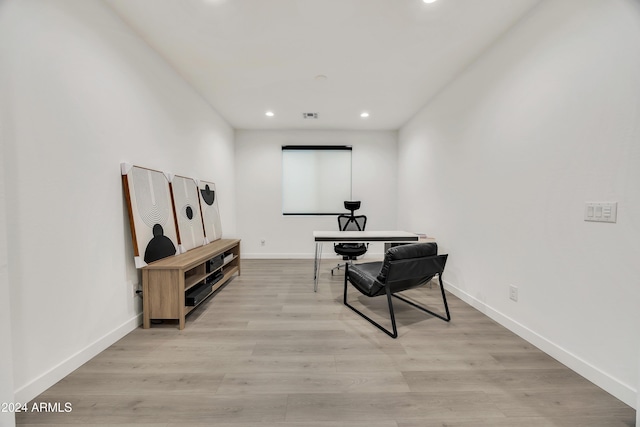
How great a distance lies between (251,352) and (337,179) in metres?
4.00

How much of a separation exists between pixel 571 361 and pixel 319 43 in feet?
11.1

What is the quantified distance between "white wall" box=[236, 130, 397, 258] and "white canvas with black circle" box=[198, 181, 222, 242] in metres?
1.26

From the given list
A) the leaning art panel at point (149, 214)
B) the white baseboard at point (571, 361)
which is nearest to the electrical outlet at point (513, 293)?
the white baseboard at point (571, 361)

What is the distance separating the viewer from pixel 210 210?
12.5 feet

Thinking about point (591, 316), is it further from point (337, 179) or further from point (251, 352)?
point (337, 179)

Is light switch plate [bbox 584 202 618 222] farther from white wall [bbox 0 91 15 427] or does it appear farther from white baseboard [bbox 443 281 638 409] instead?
white wall [bbox 0 91 15 427]

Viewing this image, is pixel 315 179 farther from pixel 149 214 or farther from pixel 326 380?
pixel 326 380

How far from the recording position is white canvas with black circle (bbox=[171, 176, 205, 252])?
2.90 meters

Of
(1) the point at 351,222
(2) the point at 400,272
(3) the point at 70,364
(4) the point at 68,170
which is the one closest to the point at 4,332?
(3) the point at 70,364

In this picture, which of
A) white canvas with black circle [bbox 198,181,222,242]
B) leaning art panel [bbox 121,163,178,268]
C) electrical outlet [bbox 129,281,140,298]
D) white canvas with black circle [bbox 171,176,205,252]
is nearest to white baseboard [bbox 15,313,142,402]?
electrical outlet [bbox 129,281,140,298]

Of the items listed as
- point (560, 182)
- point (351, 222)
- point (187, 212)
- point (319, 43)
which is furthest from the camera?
point (351, 222)

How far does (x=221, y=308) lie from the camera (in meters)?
2.78

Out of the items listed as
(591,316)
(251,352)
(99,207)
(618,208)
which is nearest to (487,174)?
(618,208)

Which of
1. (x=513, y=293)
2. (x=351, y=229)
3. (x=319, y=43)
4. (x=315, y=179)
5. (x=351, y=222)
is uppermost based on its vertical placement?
(x=319, y=43)
